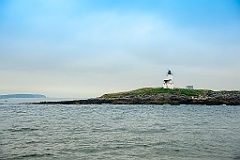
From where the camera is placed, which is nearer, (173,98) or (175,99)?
(175,99)

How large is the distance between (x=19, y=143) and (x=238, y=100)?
295ft

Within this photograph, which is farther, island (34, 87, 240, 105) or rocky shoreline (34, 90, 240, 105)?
island (34, 87, 240, 105)

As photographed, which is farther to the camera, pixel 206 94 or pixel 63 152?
pixel 206 94

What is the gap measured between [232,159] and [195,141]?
6.06 m

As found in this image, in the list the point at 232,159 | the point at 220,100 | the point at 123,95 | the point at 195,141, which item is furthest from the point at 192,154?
the point at 123,95

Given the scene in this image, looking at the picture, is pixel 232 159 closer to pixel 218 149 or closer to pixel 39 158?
pixel 218 149

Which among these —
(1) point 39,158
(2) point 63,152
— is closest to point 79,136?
(2) point 63,152

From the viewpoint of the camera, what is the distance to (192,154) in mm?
17688

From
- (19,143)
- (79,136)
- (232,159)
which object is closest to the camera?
(232,159)

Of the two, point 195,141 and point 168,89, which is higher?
point 168,89

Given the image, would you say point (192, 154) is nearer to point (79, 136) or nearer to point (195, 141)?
point (195, 141)

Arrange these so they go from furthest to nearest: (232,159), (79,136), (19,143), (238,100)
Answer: (238,100) → (79,136) → (19,143) → (232,159)

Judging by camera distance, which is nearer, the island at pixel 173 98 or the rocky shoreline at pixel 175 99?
the rocky shoreline at pixel 175 99

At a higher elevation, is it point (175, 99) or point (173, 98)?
point (173, 98)
